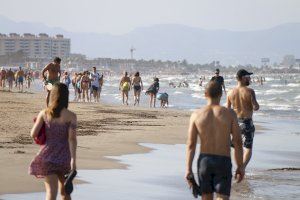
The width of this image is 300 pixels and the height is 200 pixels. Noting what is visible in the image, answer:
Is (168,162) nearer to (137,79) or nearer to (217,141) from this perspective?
(217,141)

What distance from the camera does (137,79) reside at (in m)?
27.4

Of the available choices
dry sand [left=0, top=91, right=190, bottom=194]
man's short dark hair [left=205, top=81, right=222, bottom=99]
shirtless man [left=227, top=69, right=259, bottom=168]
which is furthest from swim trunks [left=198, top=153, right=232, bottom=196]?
shirtless man [left=227, top=69, right=259, bottom=168]

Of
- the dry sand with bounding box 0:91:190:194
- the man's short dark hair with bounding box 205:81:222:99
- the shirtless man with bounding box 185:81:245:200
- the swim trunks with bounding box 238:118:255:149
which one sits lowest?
the dry sand with bounding box 0:91:190:194

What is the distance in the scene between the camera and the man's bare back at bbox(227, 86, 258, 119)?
9328mm

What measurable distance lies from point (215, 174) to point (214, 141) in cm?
26

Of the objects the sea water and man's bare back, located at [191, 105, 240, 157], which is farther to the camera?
the sea water

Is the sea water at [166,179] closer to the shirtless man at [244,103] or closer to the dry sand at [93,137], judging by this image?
the dry sand at [93,137]

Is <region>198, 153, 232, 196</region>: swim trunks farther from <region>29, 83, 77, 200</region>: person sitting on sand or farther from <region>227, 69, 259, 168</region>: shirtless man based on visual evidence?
<region>227, 69, 259, 168</region>: shirtless man

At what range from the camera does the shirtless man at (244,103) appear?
9.30m

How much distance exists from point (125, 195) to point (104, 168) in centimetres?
210

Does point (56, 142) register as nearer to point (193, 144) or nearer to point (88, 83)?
point (193, 144)

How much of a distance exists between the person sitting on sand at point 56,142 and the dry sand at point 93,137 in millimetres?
2201

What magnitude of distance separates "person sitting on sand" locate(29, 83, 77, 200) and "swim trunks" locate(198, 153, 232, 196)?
107 cm

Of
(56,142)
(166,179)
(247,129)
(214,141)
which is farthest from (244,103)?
(56,142)
